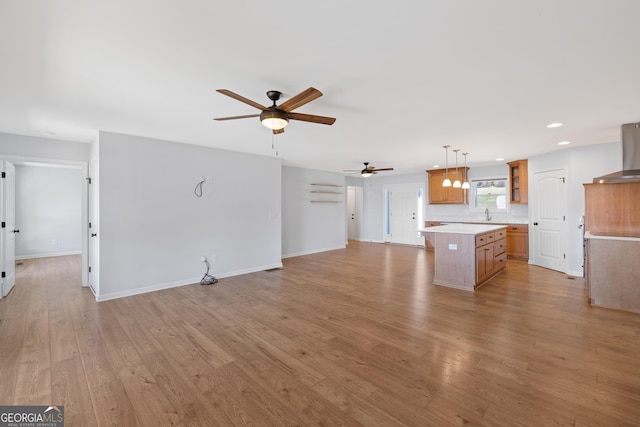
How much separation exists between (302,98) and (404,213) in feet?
24.4

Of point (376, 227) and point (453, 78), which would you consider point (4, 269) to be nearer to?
point (453, 78)

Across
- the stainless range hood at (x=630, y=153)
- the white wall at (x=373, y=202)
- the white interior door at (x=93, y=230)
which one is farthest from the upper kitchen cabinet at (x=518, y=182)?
the white interior door at (x=93, y=230)

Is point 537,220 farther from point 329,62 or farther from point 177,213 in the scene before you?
point 177,213

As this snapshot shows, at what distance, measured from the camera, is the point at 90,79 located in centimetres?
227

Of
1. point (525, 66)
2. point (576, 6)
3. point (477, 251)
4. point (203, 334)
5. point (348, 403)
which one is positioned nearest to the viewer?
point (576, 6)

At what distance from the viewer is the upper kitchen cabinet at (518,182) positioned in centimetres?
613

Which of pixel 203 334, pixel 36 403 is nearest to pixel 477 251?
pixel 203 334

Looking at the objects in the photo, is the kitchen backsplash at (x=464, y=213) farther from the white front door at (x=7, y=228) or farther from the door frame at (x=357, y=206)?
the white front door at (x=7, y=228)

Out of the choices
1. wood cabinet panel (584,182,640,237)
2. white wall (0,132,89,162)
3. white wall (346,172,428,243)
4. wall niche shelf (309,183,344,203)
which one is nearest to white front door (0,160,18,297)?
white wall (0,132,89,162)

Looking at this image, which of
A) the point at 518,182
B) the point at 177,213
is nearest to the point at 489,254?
the point at 518,182

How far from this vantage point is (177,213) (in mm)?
4473

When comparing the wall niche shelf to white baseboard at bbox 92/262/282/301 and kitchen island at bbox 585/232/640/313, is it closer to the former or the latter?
white baseboard at bbox 92/262/282/301

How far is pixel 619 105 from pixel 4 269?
827 centimetres

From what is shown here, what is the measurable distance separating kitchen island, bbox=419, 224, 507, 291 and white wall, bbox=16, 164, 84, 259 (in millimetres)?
9082
